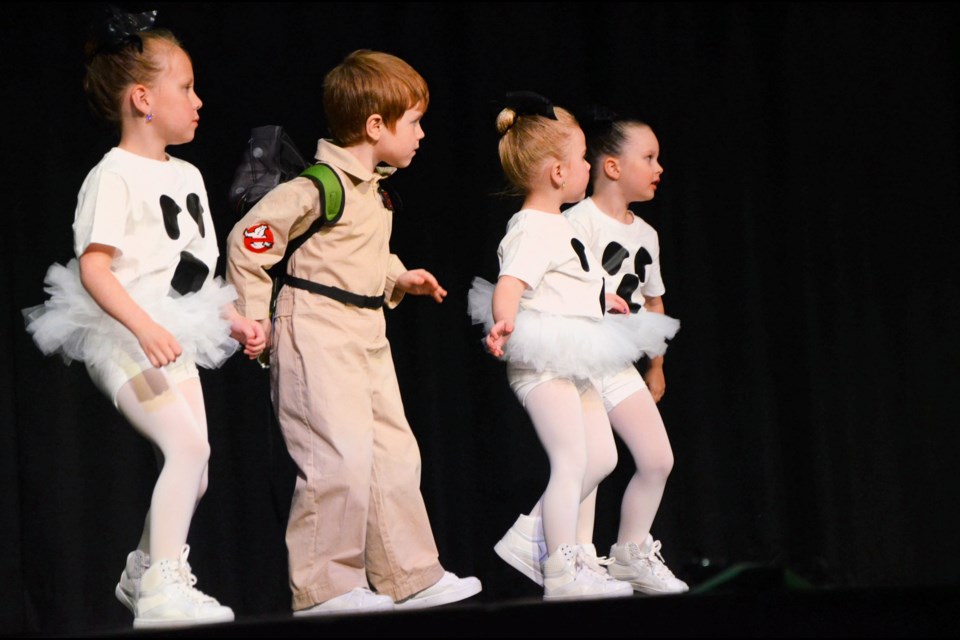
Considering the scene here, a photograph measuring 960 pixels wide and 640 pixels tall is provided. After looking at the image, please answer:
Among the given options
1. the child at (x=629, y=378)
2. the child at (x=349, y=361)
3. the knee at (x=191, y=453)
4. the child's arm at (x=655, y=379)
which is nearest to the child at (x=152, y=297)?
the knee at (x=191, y=453)

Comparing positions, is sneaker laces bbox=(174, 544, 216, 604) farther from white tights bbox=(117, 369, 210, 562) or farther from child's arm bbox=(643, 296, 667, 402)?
child's arm bbox=(643, 296, 667, 402)

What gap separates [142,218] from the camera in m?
2.27

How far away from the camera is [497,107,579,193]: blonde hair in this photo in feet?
9.37

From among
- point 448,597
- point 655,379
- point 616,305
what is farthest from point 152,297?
point 655,379

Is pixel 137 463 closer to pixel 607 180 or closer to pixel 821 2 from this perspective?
pixel 607 180

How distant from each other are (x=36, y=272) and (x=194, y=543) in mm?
833

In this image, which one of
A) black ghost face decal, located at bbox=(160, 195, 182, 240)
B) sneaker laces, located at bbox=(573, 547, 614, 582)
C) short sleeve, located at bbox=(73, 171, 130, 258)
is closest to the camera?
short sleeve, located at bbox=(73, 171, 130, 258)

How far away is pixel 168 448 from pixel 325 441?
0.36 metres

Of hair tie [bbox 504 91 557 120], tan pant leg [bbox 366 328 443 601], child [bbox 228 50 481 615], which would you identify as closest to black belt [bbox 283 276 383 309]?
child [bbox 228 50 481 615]

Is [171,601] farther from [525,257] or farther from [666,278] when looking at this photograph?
[666,278]

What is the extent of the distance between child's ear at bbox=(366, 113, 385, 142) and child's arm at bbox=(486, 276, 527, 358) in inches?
17.0

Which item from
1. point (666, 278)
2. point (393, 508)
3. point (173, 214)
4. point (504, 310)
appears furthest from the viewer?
point (666, 278)

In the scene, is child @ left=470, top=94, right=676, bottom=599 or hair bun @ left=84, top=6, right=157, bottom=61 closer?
hair bun @ left=84, top=6, right=157, bottom=61

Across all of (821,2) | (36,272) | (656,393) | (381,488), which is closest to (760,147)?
(821,2)
